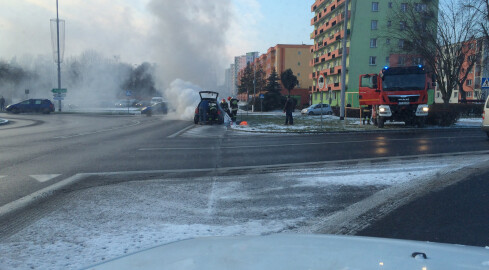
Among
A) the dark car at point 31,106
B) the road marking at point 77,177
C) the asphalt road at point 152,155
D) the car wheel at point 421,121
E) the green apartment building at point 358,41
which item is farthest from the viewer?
the green apartment building at point 358,41

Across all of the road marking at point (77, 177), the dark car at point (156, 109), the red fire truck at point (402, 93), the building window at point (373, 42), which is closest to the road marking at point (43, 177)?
the road marking at point (77, 177)

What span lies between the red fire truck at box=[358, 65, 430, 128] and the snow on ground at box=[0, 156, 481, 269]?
11159 mm

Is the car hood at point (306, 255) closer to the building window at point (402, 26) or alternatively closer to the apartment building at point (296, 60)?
the building window at point (402, 26)

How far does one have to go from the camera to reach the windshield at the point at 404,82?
18406 mm

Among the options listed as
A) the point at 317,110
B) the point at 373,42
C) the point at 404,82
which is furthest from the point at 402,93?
the point at 373,42

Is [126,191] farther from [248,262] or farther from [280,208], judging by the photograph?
[248,262]

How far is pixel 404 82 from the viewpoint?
18609 millimetres

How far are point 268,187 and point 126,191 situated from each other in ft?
7.78

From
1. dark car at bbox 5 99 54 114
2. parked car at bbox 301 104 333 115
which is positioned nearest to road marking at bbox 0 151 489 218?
parked car at bbox 301 104 333 115

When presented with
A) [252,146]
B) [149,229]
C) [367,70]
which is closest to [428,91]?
[252,146]

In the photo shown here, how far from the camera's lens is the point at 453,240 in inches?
160

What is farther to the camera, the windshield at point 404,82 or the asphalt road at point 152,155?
the windshield at point 404,82

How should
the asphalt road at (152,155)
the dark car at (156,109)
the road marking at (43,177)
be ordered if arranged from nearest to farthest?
the road marking at (43,177), the asphalt road at (152,155), the dark car at (156,109)

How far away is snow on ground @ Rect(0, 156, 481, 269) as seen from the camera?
12.5 feet
